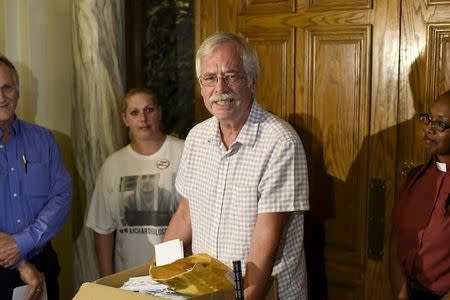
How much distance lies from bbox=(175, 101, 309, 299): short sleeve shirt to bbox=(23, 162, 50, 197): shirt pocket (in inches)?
29.7

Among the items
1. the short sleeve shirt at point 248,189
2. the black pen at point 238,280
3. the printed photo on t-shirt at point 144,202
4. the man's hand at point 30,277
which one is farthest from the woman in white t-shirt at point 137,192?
the black pen at point 238,280

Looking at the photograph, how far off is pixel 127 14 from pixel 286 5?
35.0 inches

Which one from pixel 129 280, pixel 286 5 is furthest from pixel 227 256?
pixel 286 5

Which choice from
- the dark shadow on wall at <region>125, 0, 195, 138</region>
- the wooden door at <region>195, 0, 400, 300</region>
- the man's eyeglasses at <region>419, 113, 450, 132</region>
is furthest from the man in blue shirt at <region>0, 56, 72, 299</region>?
the man's eyeglasses at <region>419, 113, 450, 132</region>

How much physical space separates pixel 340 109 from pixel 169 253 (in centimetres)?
118

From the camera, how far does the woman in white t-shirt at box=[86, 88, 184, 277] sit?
8.70 ft

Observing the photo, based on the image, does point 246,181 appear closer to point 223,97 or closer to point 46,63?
point 223,97

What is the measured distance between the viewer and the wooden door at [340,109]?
248 cm

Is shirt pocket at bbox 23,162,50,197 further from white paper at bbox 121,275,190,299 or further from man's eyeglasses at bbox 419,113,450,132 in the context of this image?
man's eyeglasses at bbox 419,113,450,132

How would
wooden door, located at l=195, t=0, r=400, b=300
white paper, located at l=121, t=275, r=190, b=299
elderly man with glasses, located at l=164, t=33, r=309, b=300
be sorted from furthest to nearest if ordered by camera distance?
wooden door, located at l=195, t=0, r=400, b=300, elderly man with glasses, located at l=164, t=33, r=309, b=300, white paper, located at l=121, t=275, r=190, b=299

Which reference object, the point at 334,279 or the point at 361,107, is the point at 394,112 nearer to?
the point at 361,107

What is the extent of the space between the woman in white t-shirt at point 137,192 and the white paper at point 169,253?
0.98 meters

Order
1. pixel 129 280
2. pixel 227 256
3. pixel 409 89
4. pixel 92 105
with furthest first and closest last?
pixel 92 105
pixel 409 89
pixel 227 256
pixel 129 280

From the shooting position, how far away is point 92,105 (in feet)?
9.67
